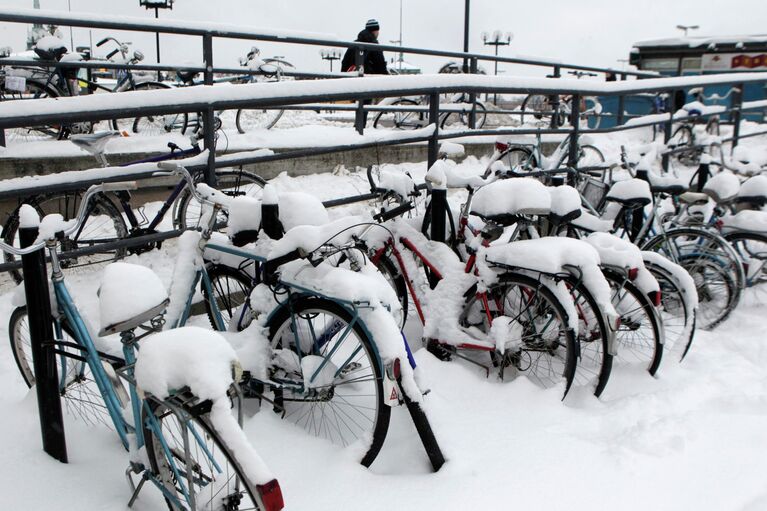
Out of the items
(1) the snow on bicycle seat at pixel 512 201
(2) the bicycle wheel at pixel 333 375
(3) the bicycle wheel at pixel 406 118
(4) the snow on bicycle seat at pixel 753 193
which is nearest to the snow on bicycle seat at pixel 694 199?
(4) the snow on bicycle seat at pixel 753 193

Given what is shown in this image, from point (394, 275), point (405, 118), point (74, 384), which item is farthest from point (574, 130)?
point (405, 118)

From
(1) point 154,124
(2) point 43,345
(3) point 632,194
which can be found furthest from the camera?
(1) point 154,124

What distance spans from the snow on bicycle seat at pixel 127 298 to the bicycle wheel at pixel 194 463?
0.29 metres

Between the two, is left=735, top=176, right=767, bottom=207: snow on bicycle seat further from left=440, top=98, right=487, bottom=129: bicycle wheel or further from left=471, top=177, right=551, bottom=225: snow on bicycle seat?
left=440, top=98, right=487, bottom=129: bicycle wheel

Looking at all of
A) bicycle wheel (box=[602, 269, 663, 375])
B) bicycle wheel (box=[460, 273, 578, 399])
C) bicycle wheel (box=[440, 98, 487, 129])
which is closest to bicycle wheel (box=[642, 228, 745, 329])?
bicycle wheel (box=[602, 269, 663, 375])

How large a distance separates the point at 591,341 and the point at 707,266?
1464 millimetres

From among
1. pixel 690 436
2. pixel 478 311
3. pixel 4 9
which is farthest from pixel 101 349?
pixel 4 9

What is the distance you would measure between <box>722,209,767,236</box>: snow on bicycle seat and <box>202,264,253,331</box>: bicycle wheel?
3316 mm

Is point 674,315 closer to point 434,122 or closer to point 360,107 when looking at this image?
point 434,122

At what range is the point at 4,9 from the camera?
5832 mm

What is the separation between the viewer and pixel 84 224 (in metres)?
4.81

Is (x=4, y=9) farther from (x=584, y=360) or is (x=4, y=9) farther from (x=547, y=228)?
(x=584, y=360)

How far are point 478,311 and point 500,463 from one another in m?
0.94

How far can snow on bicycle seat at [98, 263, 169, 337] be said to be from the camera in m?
2.15
